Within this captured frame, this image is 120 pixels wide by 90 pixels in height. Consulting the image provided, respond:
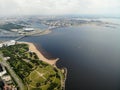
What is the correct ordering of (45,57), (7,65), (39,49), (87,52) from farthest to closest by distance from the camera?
(39,49) → (87,52) → (45,57) → (7,65)

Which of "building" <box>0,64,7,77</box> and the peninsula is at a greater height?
"building" <box>0,64,7,77</box>

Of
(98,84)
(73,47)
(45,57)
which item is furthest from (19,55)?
(98,84)

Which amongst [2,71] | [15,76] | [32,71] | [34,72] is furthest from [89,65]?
[2,71]

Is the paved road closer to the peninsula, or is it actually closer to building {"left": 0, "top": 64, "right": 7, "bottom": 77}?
the peninsula

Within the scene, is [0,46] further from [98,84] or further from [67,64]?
[98,84]

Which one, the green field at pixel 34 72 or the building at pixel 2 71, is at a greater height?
the building at pixel 2 71

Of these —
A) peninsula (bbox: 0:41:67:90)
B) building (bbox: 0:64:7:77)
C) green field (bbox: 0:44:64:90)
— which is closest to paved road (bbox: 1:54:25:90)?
peninsula (bbox: 0:41:67:90)

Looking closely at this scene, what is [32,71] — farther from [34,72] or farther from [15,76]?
[15,76]

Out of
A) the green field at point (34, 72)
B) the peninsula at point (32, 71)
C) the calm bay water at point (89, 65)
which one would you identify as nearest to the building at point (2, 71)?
the peninsula at point (32, 71)

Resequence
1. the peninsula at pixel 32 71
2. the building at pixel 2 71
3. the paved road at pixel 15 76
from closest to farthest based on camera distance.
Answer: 1. the paved road at pixel 15 76
2. the peninsula at pixel 32 71
3. the building at pixel 2 71

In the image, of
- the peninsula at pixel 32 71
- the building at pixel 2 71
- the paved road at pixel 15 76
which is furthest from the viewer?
the building at pixel 2 71

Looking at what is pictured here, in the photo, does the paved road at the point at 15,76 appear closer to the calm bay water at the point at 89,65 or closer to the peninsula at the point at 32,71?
the peninsula at the point at 32,71
